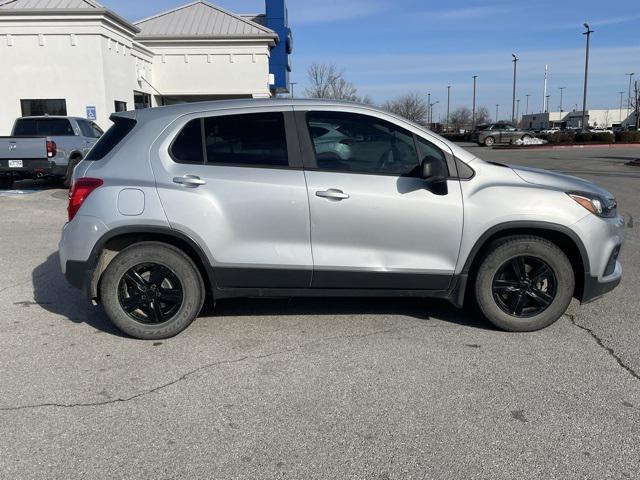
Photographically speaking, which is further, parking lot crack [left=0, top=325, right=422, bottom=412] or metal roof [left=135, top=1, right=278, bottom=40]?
metal roof [left=135, top=1, right=278, bottom=40]

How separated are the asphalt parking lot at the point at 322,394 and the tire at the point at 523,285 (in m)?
0.16

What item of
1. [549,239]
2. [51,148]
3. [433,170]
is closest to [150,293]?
A: [433,170]

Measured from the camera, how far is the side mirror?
4.12 meters

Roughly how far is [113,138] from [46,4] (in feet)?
66.9

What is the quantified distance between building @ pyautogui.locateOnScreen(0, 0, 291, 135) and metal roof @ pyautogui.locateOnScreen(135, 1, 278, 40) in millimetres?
56

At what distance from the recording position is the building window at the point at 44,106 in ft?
70.8

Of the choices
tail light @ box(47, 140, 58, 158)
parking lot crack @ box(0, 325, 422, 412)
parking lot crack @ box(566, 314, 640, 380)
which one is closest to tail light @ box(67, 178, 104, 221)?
parking lot crack @ box(0, 325, 422, 412)

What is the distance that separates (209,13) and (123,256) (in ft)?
104

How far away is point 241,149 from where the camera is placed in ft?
14.3

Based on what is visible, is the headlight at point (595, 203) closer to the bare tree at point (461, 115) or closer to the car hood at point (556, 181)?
the car hood at point (556, 181)

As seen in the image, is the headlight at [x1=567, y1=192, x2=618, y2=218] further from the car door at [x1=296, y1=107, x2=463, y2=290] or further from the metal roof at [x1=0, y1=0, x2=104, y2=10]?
the metal roof at [x1=0, y1=0, x2=104, y2=10]

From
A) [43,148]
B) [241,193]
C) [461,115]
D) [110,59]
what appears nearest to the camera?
[241,193]

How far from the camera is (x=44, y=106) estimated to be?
2170cm

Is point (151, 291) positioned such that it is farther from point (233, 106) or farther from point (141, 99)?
point (141, 99)
